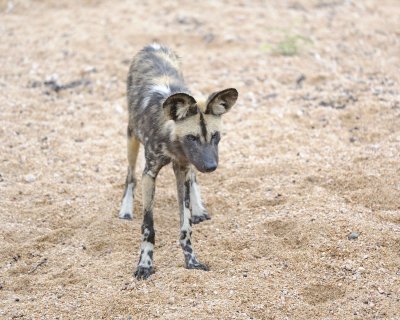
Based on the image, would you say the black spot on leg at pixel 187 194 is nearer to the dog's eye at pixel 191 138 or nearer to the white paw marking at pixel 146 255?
the white paw marking at pixel 146 255

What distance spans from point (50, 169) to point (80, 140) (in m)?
0.79

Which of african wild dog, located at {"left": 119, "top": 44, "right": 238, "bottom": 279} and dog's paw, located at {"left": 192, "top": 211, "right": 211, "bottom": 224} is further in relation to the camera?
dog's paw, located at {"left": 192, "top": 211, "right": 211, "bottom": 224}

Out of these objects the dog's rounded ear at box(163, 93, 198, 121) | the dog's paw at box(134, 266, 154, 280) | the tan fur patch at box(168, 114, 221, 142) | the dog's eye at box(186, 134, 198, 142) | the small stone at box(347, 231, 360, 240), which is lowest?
the dog's paw at box(134, 266, 154, 280)

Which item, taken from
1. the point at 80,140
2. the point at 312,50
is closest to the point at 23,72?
the point at 80,140

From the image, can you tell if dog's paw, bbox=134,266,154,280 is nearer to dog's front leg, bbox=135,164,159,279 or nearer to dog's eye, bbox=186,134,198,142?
dog's front leg, bbox=135,164,159,279

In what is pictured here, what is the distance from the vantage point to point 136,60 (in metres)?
6.01

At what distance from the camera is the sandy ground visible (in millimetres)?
4535

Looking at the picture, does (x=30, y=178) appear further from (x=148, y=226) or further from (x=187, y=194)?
(x=187, y=194)

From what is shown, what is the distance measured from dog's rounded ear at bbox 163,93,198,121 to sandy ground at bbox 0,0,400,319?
1194 mm

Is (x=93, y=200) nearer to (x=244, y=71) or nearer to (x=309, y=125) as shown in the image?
(x=309, y=125)

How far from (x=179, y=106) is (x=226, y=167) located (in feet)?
6.89

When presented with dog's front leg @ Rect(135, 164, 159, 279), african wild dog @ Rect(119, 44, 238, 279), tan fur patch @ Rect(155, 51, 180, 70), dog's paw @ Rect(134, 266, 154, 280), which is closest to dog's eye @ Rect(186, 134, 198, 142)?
african wild dog @ Rect(119, 44, 238, 279)

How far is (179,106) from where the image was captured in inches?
181

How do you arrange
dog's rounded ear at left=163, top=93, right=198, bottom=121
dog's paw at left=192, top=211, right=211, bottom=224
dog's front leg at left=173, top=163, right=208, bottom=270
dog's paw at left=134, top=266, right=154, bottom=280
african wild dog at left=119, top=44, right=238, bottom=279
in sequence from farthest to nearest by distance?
dog's paw at left=192, top=211, right=211, bottom=224 → dog's front leg at left=173, top=163, right=208, bottom=270 → dog's paw at left=134, top=266, right=154, bottom=280 → african wild dog at left=119, top=44, right=238, bottom=279 → dog's rounded ear at left=163, top=93, right=198, bottom=121
